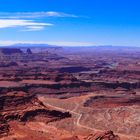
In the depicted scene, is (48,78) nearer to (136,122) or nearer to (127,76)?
(127,76)

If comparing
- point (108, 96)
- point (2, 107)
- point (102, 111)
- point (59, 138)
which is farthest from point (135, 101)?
point (59, 138)

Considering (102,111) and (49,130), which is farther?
(102,111)

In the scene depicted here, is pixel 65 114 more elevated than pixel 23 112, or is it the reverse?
pixel 23 112

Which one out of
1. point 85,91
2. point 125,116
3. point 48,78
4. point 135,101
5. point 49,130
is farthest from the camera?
point 48,78

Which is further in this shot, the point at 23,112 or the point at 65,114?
the point at 65,114

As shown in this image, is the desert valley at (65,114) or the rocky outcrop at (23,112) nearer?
the desert valley at (65,114)

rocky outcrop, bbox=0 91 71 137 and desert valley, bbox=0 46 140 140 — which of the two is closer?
desert valley, bbox=0 46 140 140

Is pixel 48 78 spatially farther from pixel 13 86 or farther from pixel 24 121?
pixel 24 121

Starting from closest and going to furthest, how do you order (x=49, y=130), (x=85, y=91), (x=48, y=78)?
(x=49, y=130) < (x=85, y=91) < (x=48, y=78)

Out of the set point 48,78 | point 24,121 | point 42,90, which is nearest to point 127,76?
point 48,78
